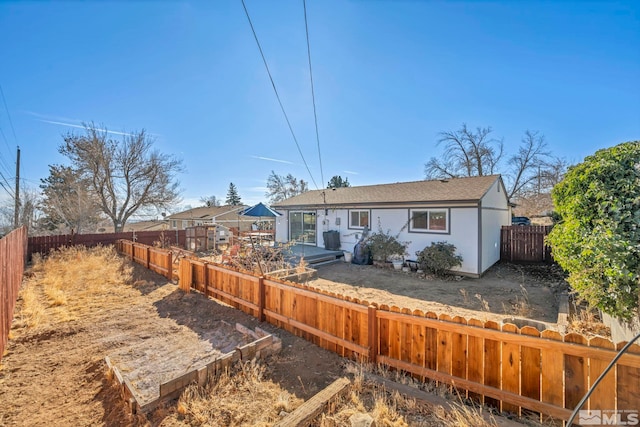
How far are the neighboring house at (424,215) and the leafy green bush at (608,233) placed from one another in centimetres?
476

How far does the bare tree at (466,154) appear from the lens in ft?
84.0

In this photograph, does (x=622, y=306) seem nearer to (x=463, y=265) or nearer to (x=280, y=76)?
(x=463, y=265)

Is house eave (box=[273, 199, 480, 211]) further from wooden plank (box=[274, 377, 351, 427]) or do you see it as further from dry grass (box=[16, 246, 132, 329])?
wooden plank (box=[274, 377, 351, 427])

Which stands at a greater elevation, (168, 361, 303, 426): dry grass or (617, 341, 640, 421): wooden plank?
(617, 341, 640, 421): wooden plank

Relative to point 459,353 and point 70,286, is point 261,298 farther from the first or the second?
point 70,286

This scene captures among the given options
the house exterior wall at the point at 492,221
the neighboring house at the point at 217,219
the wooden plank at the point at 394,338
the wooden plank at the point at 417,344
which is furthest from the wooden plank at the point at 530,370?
the neighboring house at the point at 217,219

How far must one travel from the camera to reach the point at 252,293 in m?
5.34

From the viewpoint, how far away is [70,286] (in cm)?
736

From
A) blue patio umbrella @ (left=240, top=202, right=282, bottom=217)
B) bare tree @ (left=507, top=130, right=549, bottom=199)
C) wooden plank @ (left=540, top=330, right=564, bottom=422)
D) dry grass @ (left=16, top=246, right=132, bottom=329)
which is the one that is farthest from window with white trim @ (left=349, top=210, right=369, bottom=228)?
bare tree @ (left=507, top=130, right=549, bottom=199)

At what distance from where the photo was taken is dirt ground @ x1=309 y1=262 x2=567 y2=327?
6.18 m

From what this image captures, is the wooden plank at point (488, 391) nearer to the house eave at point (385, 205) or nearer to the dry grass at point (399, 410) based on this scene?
the dry grass at point (399, 410)

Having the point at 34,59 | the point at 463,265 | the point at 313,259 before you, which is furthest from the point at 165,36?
the point at 463,265

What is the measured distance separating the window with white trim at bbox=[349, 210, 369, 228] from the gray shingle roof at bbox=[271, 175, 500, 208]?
0.54 meters

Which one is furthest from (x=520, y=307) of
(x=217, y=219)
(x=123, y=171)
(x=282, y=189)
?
(x=282, y=189)
